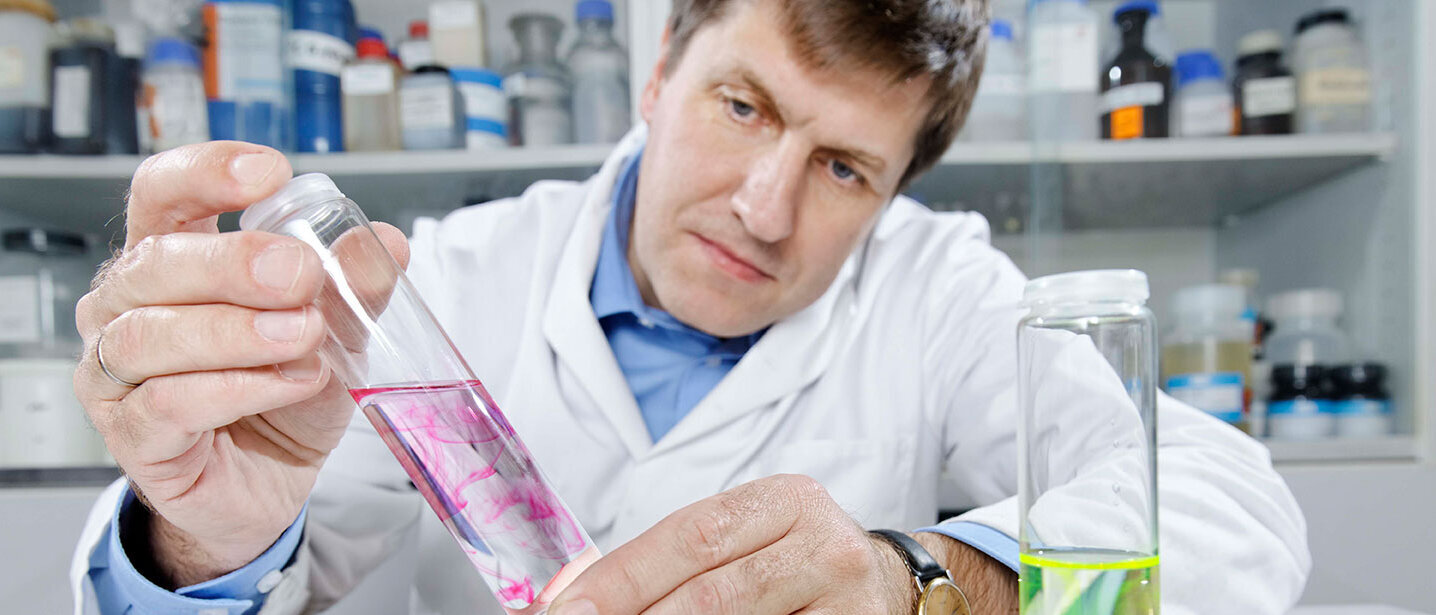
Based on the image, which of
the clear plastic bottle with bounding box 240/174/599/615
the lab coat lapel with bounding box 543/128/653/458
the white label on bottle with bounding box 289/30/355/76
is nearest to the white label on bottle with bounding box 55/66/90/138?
the white label on bottle with bounding box 289/30/355/76

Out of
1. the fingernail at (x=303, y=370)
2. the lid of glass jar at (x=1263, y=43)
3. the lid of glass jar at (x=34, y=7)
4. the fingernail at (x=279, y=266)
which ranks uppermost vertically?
the lid of glass jar at (x=34, y=7)

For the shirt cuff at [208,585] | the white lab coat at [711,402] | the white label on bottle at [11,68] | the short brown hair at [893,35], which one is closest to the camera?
the shirt cuff at [208,585]

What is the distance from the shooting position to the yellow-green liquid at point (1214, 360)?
156 centimetres

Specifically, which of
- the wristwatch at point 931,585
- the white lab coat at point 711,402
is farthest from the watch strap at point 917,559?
the white lab coat at point 711,402

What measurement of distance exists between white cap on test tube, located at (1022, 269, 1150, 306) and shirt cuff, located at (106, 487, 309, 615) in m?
0.60

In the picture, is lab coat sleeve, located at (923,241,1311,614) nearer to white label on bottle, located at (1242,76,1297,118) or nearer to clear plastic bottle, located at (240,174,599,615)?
clear plastic bottle, located at (240,174,599,615)

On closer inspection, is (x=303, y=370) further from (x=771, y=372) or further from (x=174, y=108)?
(x=174, y=108)

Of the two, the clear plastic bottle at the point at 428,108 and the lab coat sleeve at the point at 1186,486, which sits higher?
the clear plastic bottle at the point at 428,108

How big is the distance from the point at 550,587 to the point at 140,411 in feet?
0.88

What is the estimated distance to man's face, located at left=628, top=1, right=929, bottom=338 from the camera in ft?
2.85

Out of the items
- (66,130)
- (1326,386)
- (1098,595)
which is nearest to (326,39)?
(66,130)

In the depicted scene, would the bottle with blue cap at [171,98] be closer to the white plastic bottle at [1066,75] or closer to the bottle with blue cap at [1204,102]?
the white plastic bottle at [1066,75]

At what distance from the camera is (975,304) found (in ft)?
3.56

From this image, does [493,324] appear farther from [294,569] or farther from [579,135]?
[579,135]
